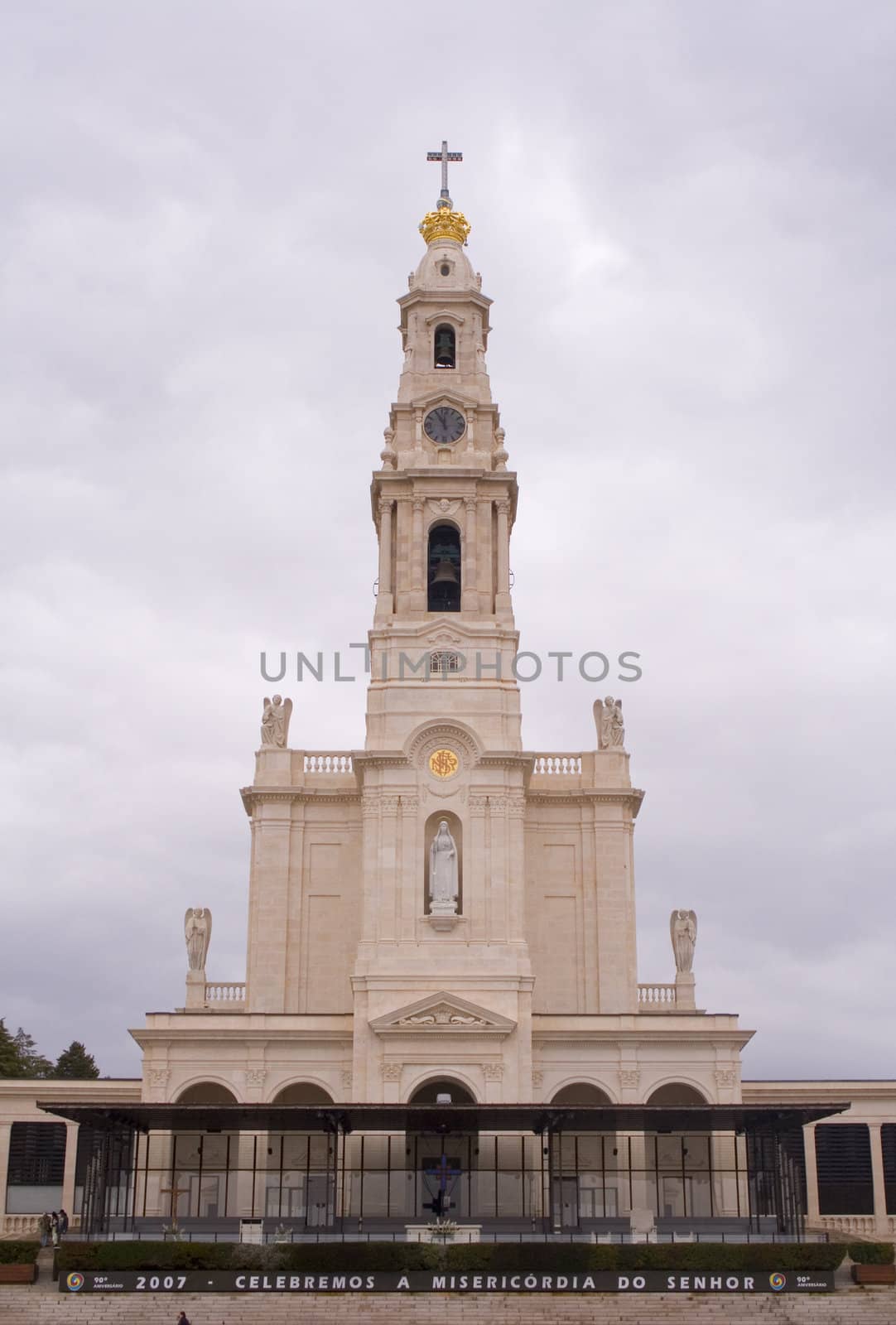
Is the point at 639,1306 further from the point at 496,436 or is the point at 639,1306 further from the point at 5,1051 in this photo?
the point at 5,1051

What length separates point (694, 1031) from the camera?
58.6 m

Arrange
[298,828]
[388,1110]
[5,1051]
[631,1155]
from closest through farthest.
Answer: [388,1110], [631,1155], [298,828], [5,1051]

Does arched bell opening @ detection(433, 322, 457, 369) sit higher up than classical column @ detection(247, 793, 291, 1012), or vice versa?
arched bell opening @ detection(433, 322, 457, 369)

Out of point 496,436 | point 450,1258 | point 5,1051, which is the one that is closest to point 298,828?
point 496,436

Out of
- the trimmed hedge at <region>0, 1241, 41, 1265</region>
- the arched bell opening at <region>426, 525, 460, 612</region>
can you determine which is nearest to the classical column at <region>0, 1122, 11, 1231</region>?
the trimmed hedge at <region>0, 1241, 41, 1265</region>

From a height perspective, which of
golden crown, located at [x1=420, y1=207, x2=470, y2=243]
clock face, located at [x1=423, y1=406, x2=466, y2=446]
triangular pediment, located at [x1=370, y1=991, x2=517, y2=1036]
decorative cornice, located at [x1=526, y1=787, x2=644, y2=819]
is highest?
golden crown, located at [x1=420, y1=207, x2=470, y2=243]

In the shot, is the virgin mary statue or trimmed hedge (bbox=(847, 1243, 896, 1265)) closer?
trimmed hedge (bbox=(847, 1243, 896, 1265))

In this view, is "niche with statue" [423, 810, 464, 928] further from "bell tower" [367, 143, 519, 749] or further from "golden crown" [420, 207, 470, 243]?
"golden crown" [420, 207, 470, 243]

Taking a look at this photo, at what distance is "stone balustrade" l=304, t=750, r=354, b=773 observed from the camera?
2592 inches

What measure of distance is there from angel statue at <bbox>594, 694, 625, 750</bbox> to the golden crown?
22.2m

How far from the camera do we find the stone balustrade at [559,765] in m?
66.1

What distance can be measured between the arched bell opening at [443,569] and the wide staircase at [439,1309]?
99.9 ft

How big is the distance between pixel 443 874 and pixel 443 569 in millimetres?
13608

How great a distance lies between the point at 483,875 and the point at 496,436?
1935 centimetres
